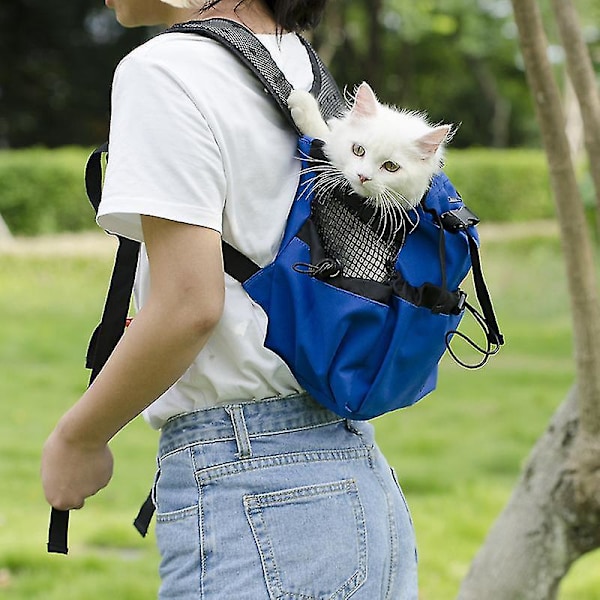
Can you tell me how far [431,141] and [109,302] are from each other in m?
0.53

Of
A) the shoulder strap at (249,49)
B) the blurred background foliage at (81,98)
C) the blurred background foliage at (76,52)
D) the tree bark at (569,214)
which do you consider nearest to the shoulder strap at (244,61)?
the shoulder strap at (249,49)

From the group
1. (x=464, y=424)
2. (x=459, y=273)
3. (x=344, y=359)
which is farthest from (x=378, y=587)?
(x=464, y=424)

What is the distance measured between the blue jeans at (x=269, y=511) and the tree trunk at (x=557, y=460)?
129 centimetres

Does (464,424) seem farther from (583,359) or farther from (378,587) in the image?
(378,587)

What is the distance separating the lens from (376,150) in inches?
61.0

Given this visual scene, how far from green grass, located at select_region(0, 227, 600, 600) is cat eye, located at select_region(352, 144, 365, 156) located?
2.67 m

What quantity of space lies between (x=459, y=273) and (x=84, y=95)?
1837 cm

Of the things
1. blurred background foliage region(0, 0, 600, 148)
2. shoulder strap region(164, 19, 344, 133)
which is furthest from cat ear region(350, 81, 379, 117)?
blurred background foliage region(0, 0, 600, 148)

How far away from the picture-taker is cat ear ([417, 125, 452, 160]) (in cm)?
154

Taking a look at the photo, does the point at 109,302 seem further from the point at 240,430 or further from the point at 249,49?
the point at 249,49

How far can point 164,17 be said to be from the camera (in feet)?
5.51

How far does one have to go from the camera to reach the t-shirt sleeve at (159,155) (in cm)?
137

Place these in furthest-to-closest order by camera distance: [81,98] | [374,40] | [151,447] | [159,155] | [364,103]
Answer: [374,40], [81,98], [151,447], [364,103], [159,155]

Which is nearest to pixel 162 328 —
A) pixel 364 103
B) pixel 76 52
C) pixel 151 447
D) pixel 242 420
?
pixel 242 420
